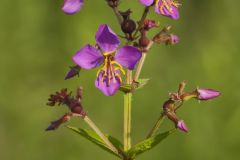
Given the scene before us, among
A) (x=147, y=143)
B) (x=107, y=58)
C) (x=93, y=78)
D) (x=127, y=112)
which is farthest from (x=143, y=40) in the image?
(x=93, y=78)

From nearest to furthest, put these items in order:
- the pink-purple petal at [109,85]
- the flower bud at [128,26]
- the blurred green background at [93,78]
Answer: the flower bud at [128,26] < the pink-purple petal at [109,85] < the blurred green background at [93,78]

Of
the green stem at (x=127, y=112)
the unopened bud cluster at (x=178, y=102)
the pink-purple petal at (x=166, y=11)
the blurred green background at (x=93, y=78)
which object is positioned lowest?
the blurred green background at (x=93, y=78)

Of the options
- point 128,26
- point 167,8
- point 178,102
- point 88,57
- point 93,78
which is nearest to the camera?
point 128,26

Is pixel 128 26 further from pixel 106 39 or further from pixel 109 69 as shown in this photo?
pixel 109 69

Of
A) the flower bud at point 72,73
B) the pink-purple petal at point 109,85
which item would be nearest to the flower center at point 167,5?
the pink-purple petal at point 109,85

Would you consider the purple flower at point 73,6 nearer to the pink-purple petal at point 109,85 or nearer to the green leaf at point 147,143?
the pink-purple petal at point 109,85

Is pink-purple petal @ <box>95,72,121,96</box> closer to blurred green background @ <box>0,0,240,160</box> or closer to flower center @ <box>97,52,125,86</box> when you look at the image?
flower center @ <box>97,52,125,86</box>

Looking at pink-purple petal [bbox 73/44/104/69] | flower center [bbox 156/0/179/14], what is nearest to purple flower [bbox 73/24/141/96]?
pink-purple petal [bbox 73/44/104/69]
